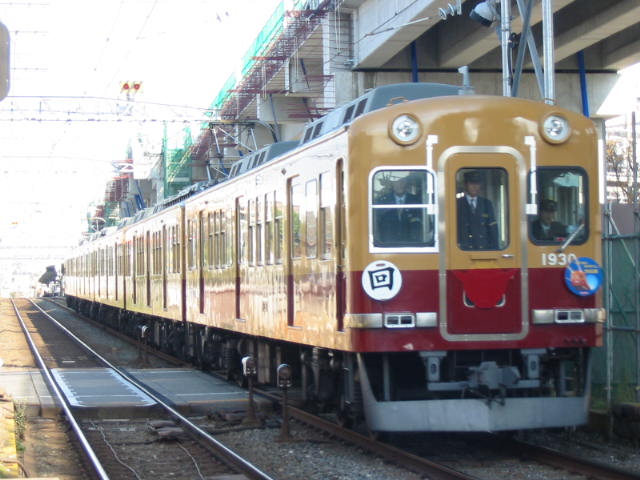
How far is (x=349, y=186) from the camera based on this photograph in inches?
353

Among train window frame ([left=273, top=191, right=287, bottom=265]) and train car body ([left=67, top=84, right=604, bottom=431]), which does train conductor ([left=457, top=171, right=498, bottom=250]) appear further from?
train window frame ([left=273, top=191, right=287, bottom=265])

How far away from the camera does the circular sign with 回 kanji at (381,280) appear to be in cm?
879

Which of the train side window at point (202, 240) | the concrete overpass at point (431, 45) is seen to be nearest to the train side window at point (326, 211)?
the train side window at point (202, 240)

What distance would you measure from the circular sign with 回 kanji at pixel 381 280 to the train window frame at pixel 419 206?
5.2 inches

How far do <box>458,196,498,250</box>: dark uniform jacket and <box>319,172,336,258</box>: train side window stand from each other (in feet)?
3.98

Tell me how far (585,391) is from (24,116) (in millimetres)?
30222

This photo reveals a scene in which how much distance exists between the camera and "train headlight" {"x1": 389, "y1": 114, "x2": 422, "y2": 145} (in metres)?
8.92

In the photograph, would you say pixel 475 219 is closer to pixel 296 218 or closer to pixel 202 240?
pixel 296 218

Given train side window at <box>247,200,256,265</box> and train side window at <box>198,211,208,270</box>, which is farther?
train side window at <box>198,211,208,270</box>

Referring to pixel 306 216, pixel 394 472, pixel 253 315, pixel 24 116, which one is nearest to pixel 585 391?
pixel 394 472

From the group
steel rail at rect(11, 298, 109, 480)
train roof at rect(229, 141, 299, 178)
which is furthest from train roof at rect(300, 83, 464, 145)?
steel rail at rect(11, 298, 109, 480)

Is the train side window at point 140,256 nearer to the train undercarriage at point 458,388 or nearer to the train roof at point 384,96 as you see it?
the train roof at point 384,96

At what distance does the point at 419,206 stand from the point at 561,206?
1.26 m

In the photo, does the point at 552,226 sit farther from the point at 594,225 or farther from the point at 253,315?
the point at 253,315
